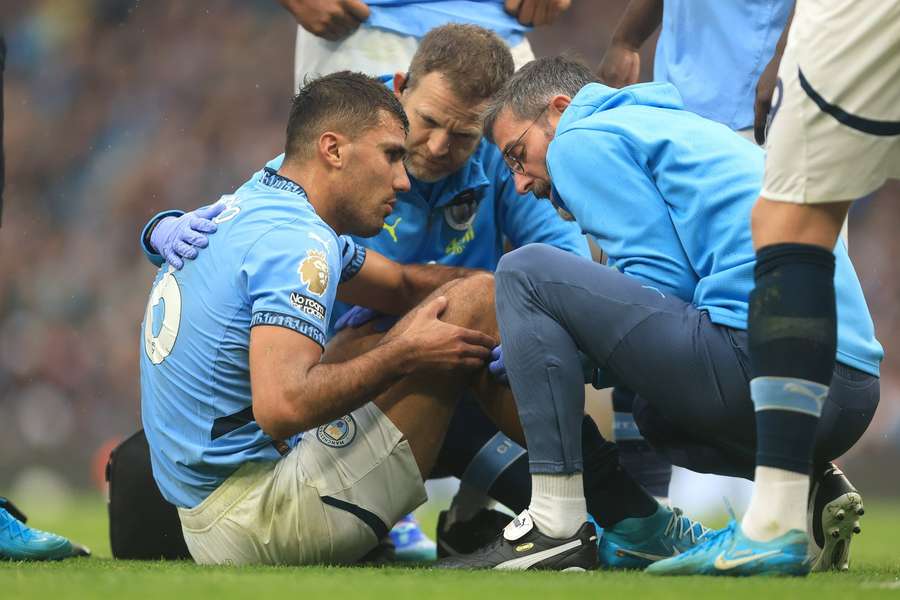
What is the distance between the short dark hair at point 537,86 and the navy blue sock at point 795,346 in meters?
1.19

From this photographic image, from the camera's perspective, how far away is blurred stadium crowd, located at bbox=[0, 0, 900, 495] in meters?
9.38

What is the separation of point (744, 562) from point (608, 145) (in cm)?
108

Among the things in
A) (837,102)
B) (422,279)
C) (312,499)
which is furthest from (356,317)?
(837,102)

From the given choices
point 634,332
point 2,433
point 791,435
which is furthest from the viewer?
point 2,433

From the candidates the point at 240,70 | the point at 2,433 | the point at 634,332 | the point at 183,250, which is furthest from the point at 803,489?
the point at 240,70

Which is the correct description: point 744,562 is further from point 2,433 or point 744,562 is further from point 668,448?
point 2,433

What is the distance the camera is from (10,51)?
10.8 meters

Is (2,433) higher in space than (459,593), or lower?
lower

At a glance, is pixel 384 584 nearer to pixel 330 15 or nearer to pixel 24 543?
pixel 24 543

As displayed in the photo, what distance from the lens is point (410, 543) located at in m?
4.36

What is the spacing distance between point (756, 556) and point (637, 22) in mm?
2747

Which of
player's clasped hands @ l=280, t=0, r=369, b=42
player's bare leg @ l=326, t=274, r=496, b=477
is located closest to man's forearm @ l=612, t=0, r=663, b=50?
player's clasped hands @ l=280, t=0, r=369, b=42

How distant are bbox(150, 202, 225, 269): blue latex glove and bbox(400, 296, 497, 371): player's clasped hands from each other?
55 cm

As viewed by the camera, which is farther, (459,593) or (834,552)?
(834,552)
